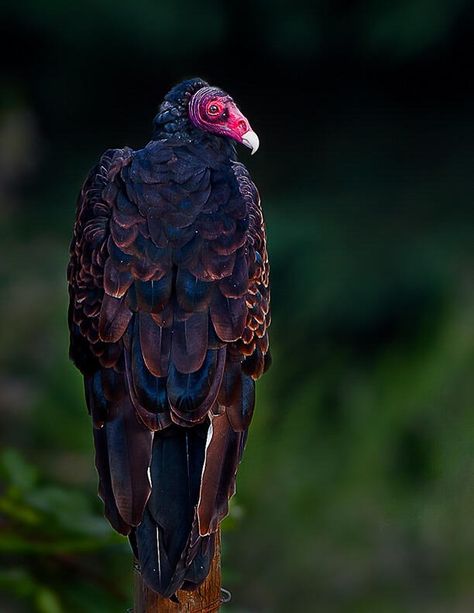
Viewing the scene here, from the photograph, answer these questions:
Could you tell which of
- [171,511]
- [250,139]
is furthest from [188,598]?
[250,139]

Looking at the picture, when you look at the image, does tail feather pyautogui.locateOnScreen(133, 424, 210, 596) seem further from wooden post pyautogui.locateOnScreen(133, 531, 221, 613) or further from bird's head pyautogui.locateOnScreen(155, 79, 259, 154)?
bird's head pyautogui.locateOnScreen(155, 79, 259, 154)

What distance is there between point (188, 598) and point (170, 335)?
15.5 inches

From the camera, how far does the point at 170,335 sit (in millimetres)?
1828

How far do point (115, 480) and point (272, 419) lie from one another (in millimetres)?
2640

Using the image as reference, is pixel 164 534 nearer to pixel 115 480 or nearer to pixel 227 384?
pixel 115 480

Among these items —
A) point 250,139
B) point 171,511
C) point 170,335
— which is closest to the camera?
point 171,511

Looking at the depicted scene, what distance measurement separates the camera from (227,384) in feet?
6.06

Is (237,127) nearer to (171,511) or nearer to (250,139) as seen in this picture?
(250,139)

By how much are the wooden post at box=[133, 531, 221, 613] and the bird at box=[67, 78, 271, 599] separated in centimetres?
5

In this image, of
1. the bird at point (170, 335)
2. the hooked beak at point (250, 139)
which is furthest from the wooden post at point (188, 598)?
the hooked beak at point (250, 139)

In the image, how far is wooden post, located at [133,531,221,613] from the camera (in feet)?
5.73

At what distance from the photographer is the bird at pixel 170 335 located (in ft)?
5.68

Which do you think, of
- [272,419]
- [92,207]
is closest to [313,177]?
[272,419]

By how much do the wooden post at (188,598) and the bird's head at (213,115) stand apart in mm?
734
